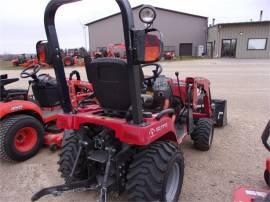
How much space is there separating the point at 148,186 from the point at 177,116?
70.2 inches

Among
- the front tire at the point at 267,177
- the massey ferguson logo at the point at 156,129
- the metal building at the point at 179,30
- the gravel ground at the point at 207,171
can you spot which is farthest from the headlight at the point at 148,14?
the metal building at the point at 179,30

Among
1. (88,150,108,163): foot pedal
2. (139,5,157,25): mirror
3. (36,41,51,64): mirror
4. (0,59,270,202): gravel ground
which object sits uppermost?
(139,5,157,25): mirror

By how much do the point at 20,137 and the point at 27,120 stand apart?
0.93ft

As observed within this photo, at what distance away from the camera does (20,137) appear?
3717mm

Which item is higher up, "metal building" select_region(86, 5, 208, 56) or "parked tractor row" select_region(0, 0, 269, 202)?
"metal building" select_region(86, 5, 208, 56)

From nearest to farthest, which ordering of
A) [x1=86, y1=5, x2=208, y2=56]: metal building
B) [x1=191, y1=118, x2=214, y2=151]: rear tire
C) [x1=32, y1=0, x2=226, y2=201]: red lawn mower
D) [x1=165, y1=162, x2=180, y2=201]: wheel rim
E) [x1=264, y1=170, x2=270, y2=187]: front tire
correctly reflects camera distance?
[x1=32, y1=0, x2=226, y2=201]: red lawn mower
[x1=165, y1=162, x2=180, y2=201]: wheel rim
[x1=264, y1=170, x2=270, y2=187]: front tire
[x1=191, y1=118, x2=214, y2=151]: rear tire
[x1=86, y1=5, x2=208, y2=56]: metal building

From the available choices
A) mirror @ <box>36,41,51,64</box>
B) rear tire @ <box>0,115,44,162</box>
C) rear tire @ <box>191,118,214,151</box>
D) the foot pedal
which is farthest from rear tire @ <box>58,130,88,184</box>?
rear tire @ <box>191,118,214,151</box>

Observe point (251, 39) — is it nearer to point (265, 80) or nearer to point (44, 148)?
point (265, 80)

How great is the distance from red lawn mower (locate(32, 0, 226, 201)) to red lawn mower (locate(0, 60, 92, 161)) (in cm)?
64

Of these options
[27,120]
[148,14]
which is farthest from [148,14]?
[27,120]

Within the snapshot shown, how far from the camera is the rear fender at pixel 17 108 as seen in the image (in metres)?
3.51

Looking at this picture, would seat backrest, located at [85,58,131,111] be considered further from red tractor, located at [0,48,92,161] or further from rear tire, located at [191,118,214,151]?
rear tire, located at [191,118,214,151]

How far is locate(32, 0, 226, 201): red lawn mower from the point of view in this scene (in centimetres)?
197

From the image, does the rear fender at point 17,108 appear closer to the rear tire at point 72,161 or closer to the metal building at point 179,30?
the rear tire at point 72,161
